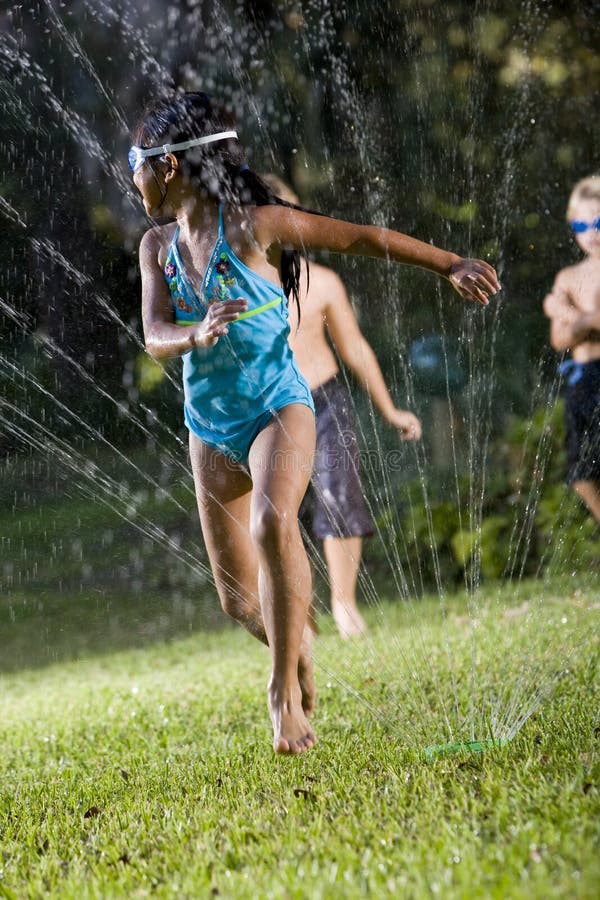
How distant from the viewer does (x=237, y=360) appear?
9.47 ft

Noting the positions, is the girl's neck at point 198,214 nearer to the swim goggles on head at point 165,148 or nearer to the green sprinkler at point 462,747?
the swim goggles on head at point 165,148

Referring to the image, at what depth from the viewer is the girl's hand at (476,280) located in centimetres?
274

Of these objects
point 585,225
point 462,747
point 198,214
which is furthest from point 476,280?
point 585,225

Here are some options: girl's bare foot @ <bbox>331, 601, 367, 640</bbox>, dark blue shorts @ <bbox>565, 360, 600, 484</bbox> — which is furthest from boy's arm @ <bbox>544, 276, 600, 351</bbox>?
girl's bare foot @ <bbox>331, 601, 367, 640</bbox>

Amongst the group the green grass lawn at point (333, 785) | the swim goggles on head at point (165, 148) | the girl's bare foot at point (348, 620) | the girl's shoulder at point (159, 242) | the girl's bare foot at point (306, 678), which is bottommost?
the green grass lawn at point (333, 785)

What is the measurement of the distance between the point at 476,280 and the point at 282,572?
0.89 metres

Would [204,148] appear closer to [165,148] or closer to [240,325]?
[165,148]

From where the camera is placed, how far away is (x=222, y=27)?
29.7 ft

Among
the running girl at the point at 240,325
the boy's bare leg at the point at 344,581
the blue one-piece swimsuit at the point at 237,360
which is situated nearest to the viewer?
the running girl at the point at 240,325

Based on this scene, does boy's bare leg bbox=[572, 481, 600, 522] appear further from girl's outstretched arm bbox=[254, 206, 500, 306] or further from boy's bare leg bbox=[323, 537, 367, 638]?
girl's outstretched arm bbox=[254, 206, 500, 306]

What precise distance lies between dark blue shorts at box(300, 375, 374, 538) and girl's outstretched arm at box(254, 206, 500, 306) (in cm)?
235

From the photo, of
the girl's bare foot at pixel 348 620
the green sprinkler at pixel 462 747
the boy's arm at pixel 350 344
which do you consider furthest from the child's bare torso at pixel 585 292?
the green sprinkler at pixel 462 747

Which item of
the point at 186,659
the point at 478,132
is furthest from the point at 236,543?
the point at 478,132

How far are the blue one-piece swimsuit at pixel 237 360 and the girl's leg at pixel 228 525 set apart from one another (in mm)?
81
